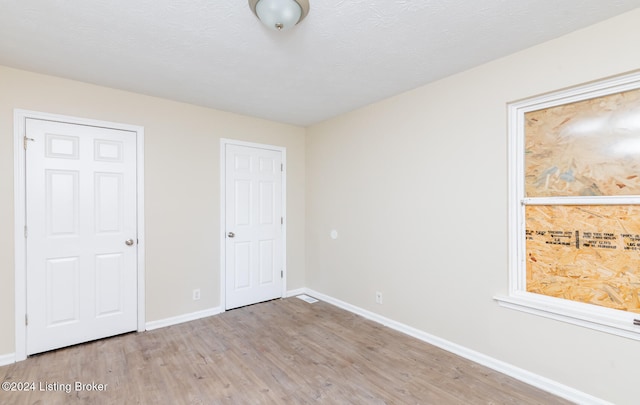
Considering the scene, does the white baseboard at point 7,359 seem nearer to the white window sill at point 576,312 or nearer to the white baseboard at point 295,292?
the white baseboard at point 295,292

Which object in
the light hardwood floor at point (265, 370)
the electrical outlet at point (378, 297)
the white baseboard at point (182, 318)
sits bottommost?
the light hardwood floor at point (265, 370)

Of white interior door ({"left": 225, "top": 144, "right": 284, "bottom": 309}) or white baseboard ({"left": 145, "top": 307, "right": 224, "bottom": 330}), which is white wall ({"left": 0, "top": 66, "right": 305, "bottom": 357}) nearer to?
white baseboard ({"left": 145, "top": 307, "right": 224, "bottom": 330})

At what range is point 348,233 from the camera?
12.4 ft

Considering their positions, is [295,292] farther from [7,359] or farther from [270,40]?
[270,40]

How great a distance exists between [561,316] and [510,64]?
74.0 inches

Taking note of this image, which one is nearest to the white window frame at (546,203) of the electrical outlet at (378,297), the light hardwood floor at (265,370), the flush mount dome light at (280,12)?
the light hardwood floor at (265,370)

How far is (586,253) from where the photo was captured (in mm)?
2057

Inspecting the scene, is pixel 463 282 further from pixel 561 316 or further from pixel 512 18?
pixel 512 18

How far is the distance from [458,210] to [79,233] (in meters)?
3.50

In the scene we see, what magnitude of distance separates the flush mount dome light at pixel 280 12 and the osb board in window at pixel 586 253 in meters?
2.14

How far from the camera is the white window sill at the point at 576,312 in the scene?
1846mm

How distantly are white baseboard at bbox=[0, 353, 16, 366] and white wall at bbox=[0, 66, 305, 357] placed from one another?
0.09 ft

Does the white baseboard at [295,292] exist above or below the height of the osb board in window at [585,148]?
below

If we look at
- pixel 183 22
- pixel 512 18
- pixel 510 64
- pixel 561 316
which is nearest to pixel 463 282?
pixel 561 316
